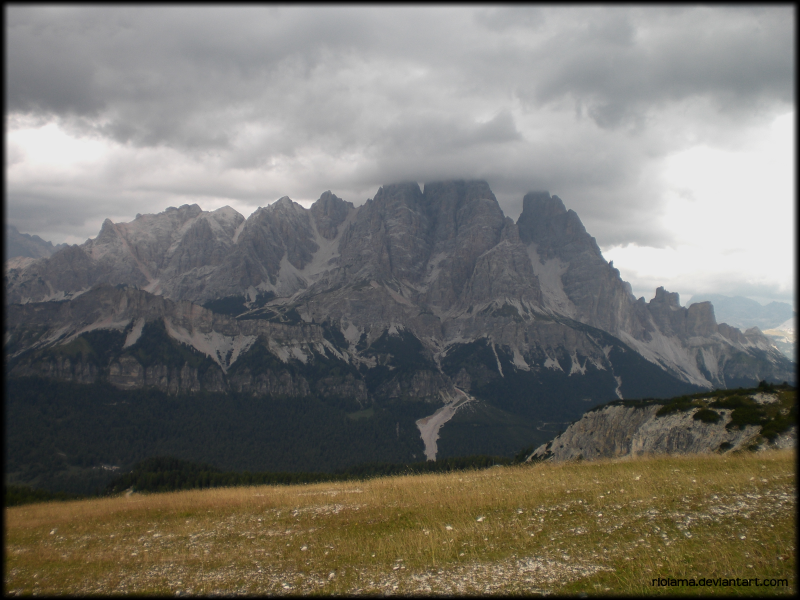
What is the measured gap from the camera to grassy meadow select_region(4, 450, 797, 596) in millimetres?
16000

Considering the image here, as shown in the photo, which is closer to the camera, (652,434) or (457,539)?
(457,539)

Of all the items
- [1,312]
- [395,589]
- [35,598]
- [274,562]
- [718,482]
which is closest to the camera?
[1,312]

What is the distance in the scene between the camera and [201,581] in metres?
17.6

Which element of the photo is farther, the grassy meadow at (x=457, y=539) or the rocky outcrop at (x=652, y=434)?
the rocky outcrop at (x=652, y=434)

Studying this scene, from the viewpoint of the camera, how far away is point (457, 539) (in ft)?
64.3

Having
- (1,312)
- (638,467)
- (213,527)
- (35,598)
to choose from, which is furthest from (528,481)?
(1,312)

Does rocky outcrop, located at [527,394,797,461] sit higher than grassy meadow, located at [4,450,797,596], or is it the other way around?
grassy meadow, located at [4,450,797,596]

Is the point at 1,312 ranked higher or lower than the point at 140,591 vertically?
higher

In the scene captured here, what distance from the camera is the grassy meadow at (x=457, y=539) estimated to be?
16.0 meters

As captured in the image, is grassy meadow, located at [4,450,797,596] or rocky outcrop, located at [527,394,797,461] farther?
rocky outcrop, located at [527,394,797,461]

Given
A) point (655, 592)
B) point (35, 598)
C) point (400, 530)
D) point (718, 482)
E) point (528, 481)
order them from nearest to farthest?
1. point (655, 592)
2. point (35, 598)
3. point (400, 530)
4. point (718, 482)
5. point (528, 481)

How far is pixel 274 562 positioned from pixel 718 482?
20.7 metres

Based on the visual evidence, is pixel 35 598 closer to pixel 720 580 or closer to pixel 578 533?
pixel 578 533

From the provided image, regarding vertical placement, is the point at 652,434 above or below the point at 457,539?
below
